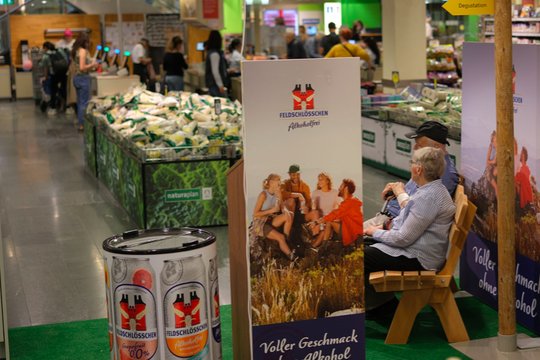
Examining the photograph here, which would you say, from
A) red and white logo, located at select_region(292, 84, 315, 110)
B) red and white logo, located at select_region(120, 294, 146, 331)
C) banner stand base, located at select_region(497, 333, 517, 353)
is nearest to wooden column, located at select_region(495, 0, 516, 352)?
banner stand base, located at select_region(497, 333, 517, 353)

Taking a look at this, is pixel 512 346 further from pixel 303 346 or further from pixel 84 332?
pixel 84 332

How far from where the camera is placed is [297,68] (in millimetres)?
4391

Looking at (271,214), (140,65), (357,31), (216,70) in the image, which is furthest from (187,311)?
(357,31)

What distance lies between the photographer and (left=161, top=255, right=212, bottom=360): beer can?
4.12 m

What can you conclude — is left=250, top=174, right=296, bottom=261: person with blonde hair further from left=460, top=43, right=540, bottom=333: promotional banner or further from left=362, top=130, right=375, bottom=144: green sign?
left=362, top=130, right=375, bottom=144: green sign

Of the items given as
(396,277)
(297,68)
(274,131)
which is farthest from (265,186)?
(396,277)

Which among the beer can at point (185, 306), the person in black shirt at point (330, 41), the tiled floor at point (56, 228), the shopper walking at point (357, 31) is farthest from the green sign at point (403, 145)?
the shopper walking at point (357, 31)

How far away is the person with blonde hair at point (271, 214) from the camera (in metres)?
4.47

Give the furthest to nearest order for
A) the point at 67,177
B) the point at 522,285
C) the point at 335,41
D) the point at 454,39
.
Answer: the point at 454,39 < the point at 335,41 < the point at 67,177 < the point at 522,285

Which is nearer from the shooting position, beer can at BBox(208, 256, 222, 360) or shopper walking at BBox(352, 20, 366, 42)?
beer can at BBox(208, 256, 222, 360)

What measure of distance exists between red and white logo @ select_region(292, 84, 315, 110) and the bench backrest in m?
1.29

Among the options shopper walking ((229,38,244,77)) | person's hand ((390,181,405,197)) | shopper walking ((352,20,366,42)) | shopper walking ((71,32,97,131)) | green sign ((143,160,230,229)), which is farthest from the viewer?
shopper walking ((352,20,366,42))

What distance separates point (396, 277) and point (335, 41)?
12957mm

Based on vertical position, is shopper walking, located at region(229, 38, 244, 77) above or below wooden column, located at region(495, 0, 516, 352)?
above
